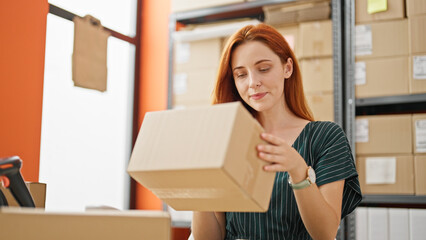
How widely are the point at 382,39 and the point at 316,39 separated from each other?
321 mm

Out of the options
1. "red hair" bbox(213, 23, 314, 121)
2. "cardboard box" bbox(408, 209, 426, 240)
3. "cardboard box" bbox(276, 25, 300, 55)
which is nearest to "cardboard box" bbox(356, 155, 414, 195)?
"cardboard box" bbox(408, 209, 426, 240)

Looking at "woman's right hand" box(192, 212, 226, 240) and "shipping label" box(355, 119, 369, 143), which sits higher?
"shipping label" box(355, 119, 369, 143)

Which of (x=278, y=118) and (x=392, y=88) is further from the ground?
(x=392, y=88)

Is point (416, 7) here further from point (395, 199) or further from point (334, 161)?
point (334, 161)

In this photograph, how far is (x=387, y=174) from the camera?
2.15 metres

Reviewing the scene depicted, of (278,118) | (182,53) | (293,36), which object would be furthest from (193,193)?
(182,53)

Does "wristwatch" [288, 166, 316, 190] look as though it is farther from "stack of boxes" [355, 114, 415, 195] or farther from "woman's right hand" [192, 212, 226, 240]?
"stack of boxes" [355, 114, 415, 195]

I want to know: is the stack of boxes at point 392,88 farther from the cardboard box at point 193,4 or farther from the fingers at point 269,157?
the fingers at point 269,157

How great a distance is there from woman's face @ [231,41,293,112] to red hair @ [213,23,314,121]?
0.02 metres

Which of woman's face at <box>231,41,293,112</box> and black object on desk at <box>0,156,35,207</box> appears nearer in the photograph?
black object on desk at <box>0,156,35,207</box>

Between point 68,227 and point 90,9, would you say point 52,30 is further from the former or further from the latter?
point 68,227

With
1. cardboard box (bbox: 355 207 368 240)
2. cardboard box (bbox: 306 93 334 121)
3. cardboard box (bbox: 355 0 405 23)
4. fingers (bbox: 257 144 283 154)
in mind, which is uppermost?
cardboard box (bbox: 355 0 405 23)

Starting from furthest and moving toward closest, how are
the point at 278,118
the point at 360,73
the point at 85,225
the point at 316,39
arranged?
the point at 316,39
the point at 360,73
the point at 278,118
the point at 85,225

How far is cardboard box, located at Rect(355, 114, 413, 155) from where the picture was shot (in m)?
2.13
